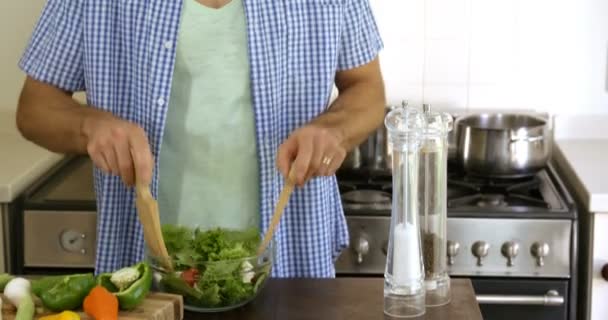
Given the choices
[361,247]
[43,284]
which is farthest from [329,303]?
[361,247]

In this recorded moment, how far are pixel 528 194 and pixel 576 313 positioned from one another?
0.27 metres

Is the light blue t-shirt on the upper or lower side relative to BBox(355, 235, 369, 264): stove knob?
upper

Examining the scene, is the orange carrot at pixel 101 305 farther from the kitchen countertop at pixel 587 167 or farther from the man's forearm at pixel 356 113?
the kitchen countertop at pixel 587 167

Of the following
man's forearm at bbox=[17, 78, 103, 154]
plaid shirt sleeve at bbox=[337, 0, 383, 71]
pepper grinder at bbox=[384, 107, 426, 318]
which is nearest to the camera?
pepper grinder at bbox=[384, 107, 426, 318]

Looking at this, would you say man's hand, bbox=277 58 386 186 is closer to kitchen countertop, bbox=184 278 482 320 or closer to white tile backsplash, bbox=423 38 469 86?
kitchen countertop, bbox=184 278 482 320

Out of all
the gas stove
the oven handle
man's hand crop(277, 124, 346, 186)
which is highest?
man's hand crop(277, 124, 346, 186)

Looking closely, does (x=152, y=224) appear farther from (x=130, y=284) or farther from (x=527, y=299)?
(x=527, y=299)

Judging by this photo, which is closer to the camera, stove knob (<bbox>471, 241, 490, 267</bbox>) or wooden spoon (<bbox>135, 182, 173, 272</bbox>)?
wooden spoon (<bbox>135, 182, 173, 272</bbox>)

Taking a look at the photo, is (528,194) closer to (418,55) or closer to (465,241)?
(465,241)

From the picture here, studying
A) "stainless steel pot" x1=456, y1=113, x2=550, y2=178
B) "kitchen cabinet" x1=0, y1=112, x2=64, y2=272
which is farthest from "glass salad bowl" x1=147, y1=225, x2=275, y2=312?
"stainless steel pot" x1=456, y1=113, x2=550, y2=178

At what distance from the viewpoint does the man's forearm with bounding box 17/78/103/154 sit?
61.3 inches

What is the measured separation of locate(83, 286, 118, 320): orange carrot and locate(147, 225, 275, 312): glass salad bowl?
13 centimetres

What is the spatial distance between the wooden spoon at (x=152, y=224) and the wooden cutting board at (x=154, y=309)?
0.19 ft

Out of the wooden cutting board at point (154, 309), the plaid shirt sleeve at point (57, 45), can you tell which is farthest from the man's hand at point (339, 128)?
the plaid shirt sleeve at point (57, 45)
